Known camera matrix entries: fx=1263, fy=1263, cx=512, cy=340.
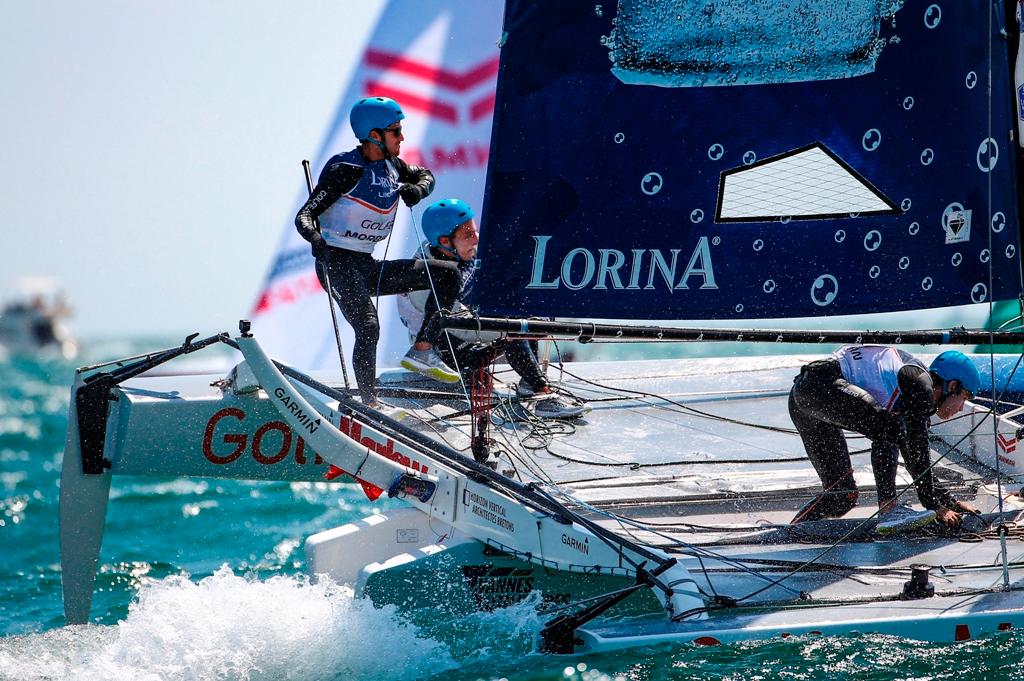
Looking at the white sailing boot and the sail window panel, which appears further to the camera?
the white sailing boot

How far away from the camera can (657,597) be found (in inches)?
164

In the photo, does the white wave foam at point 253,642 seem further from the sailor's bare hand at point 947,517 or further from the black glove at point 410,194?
the sailor's bare hand at point 947,517

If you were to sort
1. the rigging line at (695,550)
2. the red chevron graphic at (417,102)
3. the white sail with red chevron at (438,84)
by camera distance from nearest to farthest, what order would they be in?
the rigging line at (695,550), the white sail with red chevron at (438,84), the red chevron graphic at (417,102)

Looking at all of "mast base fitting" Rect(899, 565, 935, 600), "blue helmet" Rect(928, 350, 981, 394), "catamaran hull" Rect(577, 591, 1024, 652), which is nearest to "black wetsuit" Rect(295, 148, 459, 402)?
"catamaran hull" Rect(577, 591, 1024, 652)

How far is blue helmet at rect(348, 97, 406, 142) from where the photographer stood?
217 inches

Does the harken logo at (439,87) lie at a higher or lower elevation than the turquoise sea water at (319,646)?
higher

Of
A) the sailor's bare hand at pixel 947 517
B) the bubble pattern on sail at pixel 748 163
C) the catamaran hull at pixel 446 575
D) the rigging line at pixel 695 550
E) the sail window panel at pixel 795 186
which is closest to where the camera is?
the rigging line at pixel 695 550

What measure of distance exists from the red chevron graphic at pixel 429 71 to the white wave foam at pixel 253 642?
4453 millimetres

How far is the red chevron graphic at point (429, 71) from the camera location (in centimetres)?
852

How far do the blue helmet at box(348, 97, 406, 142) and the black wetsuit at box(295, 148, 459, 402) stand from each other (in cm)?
13

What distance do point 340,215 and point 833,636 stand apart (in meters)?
2.83

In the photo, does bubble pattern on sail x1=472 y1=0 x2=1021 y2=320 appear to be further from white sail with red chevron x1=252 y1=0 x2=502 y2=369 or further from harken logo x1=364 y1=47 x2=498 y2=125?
harken logo x1=364 y1=47 x2=498 y2=125

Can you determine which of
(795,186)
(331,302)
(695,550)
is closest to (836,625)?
(695,550)

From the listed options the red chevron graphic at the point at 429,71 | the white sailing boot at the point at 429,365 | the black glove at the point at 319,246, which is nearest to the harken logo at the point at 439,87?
the red chevron graphic at the point at 429,71
